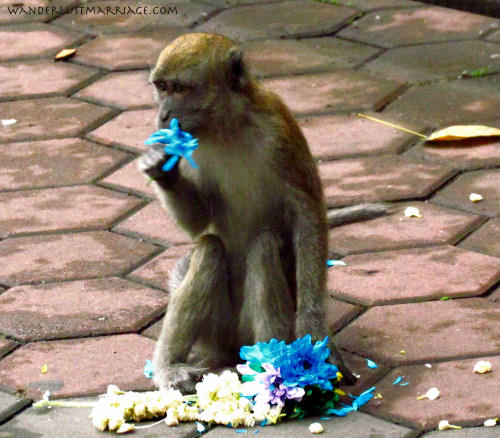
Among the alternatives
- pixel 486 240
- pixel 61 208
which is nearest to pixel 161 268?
pixel 61 208

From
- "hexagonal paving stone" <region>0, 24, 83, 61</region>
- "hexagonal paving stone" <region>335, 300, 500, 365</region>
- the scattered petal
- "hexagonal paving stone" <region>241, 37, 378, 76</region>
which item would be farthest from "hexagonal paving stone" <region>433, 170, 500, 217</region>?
"hexagonal paving stone" <region>0, 24, 83, 61</region>

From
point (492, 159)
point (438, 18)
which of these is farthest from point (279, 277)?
point (438, 18)

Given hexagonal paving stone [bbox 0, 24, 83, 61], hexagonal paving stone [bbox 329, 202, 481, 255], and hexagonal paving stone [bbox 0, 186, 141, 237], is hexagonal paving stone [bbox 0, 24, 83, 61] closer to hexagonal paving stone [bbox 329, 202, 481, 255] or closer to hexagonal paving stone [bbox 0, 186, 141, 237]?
hexagonal paving stone [bbox 0, 186, 141, 237]

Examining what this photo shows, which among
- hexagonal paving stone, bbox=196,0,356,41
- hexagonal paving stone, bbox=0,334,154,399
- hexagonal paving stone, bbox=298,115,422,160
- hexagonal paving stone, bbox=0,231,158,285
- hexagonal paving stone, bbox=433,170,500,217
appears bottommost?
hexagonal paving stone, bbox=0,334,154,399

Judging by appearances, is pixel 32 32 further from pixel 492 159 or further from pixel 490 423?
pixel 490 423

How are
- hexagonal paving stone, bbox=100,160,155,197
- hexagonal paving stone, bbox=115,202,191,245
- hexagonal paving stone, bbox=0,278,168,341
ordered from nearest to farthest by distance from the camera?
hexagonal paving stone, bbox=0,278,168,341
hexagonal paving stone, bbox=115,202,191,245
hexagonal paving stone, bbox=100,160,155,197

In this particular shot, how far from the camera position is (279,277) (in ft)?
14.6

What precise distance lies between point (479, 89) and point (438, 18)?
1.32m

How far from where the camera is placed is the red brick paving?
181 inches

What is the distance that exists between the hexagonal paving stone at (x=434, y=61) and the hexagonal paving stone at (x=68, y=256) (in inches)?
95.2

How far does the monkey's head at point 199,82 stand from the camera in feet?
14.4

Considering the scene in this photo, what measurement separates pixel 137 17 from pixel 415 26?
194 centimetres

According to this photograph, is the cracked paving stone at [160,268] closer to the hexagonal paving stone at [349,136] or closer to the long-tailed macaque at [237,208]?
the long-tailed macaque at [237,208]

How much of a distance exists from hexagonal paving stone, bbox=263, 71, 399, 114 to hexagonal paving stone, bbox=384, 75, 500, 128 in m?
0.13
